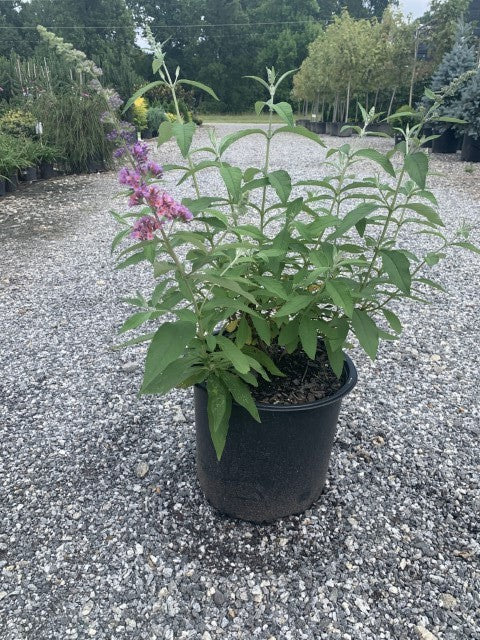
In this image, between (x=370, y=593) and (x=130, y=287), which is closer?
(x=370, y=593)

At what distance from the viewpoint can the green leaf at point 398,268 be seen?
1323 mm

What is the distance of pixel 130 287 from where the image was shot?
3.89m

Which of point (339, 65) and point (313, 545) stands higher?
point (339, 65)

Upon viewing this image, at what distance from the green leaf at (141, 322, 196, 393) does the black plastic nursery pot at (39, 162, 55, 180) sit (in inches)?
298

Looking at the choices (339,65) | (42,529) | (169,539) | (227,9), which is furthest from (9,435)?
(227,9)

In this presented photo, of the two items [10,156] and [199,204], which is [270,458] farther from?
[10,156]

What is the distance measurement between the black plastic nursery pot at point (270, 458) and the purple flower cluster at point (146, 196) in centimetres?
64

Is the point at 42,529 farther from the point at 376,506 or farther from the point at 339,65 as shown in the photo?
the point at 339,65

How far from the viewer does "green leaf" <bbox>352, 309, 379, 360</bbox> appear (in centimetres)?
137

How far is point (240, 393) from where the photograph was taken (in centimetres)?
137

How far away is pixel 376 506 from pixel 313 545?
0.32 metres

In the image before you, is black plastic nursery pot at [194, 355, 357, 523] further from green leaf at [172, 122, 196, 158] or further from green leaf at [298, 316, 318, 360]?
green leaf at [172, 122, 196, 158]

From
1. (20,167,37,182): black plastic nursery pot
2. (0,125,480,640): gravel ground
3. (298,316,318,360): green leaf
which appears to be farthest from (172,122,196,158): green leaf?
(20,167,37,182): black plastic nursery pot

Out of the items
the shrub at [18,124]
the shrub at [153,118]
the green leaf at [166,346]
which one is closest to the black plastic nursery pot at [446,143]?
the shrub at [153,118]
